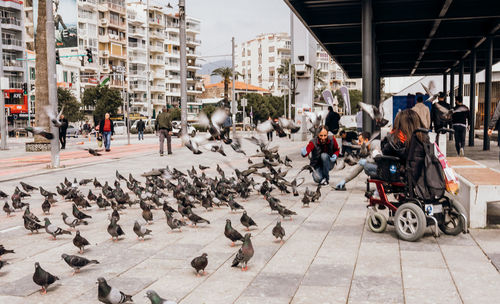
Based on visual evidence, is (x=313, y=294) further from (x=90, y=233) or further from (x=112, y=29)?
(x=112, y=29)

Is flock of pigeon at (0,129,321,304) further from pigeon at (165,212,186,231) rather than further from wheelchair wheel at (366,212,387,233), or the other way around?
wheelchair wheel at (366,212,387,233)

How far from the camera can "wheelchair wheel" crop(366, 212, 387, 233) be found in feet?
23.0

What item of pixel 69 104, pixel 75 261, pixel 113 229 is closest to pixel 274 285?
pixel 75 261

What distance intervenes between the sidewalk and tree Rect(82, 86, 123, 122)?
6536cm

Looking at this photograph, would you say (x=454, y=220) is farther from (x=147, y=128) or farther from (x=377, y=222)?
(x=147, y=128)

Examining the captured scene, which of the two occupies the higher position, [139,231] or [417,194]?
[417,194]

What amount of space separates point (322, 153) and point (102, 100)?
210 ft

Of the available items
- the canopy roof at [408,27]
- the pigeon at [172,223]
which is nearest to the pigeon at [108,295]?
the pigeon at [172,223]

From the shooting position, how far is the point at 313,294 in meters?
4.61

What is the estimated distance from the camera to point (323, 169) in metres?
12.0

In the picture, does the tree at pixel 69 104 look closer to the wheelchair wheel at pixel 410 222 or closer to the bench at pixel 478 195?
the bench at pixel 478 195

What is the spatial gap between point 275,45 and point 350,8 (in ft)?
365

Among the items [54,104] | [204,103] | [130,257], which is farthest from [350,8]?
[204,103]

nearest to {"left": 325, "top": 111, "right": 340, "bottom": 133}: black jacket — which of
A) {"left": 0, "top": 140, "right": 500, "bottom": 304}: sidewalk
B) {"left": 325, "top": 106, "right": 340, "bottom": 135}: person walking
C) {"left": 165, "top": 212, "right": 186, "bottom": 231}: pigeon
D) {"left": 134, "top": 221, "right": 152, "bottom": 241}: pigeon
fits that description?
{"left": 325, "top": 106, "right": 340, "bottom": 135}: person walking
